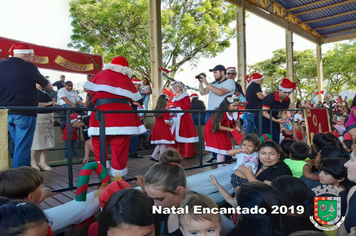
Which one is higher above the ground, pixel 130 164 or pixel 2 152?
pixel 2 152

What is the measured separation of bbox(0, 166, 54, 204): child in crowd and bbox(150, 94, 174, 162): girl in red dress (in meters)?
2.96

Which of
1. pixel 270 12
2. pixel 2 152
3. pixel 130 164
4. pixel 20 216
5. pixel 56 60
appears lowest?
pixel 130 164

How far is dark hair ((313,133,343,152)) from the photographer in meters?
3.60

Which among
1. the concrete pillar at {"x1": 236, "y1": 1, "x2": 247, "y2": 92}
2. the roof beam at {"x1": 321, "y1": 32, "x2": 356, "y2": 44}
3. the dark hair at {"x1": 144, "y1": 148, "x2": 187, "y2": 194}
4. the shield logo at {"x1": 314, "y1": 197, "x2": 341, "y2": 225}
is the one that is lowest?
the shield logo at {"x1": 314, "y1": 197, "x2": 341, "y2": 225}

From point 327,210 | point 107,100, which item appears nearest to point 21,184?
point 107,100

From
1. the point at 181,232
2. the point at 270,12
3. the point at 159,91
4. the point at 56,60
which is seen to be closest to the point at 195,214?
the point at 181,232

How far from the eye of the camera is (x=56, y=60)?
7.69 meters

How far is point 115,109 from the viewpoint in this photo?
3215 mm

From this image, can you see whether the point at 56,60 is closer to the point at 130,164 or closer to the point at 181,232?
the point at 130,164

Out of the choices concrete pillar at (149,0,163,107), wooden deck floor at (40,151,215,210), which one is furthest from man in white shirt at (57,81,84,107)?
concrete pillar at (149,0,163,107)

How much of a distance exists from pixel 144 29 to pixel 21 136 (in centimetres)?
1193

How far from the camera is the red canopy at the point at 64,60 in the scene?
734 centimetres

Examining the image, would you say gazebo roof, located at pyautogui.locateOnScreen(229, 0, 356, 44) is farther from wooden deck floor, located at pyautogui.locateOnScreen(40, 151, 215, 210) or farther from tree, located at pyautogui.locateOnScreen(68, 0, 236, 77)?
wooden deck floor, located at pyautogui.locateOnScreen(40, 151, 215, 210)

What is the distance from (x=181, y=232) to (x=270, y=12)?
506 inches
